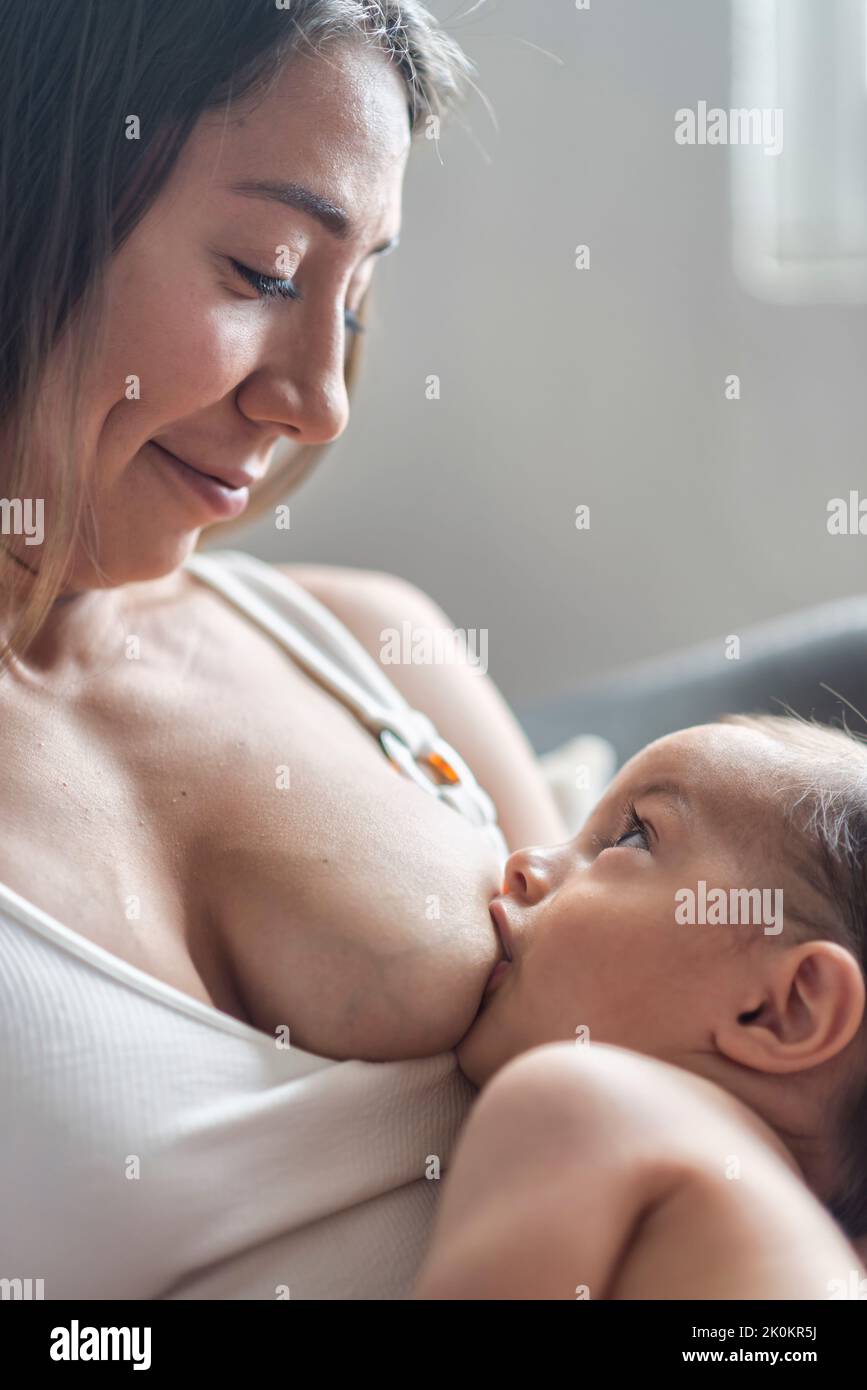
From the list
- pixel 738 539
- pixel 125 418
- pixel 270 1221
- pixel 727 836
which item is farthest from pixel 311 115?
pixel 738 539

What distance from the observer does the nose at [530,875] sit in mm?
845

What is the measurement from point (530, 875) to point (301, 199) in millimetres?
454

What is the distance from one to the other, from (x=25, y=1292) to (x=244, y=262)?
62 centimetres

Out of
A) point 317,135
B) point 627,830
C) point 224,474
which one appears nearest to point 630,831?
point 627,830

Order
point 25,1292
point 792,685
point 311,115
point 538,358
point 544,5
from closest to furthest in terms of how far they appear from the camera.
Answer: point 25,1292
point 311,115
point 792,685
point 544,5
point 538,358

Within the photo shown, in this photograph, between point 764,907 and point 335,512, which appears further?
point 335,512

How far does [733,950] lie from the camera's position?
76 cm

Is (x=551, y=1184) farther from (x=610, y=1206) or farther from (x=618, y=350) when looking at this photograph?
(x=618, y=350)

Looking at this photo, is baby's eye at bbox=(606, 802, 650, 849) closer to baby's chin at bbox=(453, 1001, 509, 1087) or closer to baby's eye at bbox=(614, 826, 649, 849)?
baby's eye at bbox=(614, 826, 649, 849)

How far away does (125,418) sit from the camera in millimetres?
817

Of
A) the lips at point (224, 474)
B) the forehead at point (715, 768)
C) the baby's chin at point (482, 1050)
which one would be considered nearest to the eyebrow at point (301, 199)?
the lips at point (224, 474)
